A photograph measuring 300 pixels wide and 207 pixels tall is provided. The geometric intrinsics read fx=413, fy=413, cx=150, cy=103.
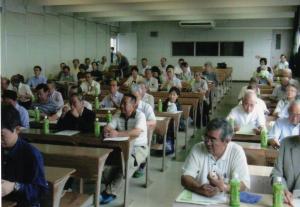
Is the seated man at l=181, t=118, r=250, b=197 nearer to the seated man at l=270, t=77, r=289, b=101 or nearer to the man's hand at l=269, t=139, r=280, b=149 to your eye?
the man's hand at l=269, t=139, r=280, b=149

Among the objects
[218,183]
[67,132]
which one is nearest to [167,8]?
[67,132]

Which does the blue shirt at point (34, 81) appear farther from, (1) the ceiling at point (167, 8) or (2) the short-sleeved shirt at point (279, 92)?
(2) the short-sleeved shirt at point (279, 92)

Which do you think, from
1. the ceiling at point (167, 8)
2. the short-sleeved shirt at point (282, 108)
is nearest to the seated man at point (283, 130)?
the short-sleeved shirt at point (282, 108)

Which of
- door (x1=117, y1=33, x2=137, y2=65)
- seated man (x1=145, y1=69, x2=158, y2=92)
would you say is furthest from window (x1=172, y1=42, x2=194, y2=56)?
seated man (x1=145, y1=69, x2=158, y2=92)

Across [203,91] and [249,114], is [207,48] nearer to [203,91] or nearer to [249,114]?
[203,91]

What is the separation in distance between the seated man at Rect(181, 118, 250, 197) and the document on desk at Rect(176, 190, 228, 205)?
0.09m

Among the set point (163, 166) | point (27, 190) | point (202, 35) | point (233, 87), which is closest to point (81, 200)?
point (27, 190)

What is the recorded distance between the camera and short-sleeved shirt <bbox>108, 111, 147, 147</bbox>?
439 cm

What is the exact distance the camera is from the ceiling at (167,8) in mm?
11047

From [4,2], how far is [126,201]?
26.4 feet

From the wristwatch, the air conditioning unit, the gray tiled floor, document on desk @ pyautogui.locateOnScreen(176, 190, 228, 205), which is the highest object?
the air conditioning unit

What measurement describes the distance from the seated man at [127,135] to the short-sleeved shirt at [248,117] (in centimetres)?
115

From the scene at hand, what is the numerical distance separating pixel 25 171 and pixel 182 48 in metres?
17.2

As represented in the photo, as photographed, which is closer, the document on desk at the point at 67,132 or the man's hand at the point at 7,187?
the man's hand at the point at 7,187
